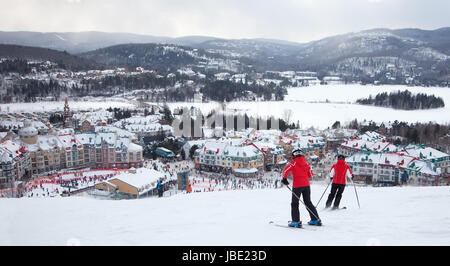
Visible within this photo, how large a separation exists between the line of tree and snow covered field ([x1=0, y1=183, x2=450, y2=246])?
192 feet

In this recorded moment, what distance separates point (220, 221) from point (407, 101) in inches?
2505

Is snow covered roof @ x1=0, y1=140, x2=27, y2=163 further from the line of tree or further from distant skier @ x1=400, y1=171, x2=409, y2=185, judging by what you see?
the line of tree

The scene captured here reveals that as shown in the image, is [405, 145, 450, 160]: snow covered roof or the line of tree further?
the line of tree

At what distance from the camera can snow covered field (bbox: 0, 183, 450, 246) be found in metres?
3.40

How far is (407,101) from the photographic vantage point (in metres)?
59.2

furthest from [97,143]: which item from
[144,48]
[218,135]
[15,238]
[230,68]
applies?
[144,48]

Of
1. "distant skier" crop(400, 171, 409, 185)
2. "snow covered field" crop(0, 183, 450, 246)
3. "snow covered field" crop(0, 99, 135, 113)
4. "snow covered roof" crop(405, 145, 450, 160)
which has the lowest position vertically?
"distant skier" crop(400, 171, 409, 185)

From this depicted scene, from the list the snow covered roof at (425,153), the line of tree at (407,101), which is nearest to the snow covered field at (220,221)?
the snow covered roof at (425,153)

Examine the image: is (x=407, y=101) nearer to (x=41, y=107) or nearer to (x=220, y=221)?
(x=41, y=107)

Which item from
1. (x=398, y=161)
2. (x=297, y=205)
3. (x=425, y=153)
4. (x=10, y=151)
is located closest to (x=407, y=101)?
(x=425, y=153)

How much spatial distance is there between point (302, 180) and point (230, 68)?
138 metres

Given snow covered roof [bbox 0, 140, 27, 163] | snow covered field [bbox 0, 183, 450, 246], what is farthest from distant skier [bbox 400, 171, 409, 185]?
snow covered roof [bbox 0, 140, 27, 163]

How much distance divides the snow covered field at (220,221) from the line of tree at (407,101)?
192 feet

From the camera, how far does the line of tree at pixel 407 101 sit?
57409mm
